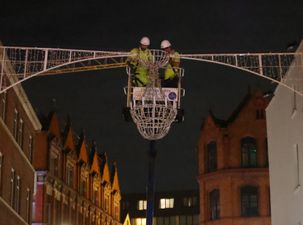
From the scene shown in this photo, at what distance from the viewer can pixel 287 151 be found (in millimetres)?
34062

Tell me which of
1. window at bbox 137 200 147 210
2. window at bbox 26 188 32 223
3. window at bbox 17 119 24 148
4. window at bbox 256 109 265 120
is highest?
window at bbox 256 109 265 120

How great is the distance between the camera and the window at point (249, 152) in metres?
56.7

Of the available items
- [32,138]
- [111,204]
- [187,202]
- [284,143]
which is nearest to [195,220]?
[187,202]

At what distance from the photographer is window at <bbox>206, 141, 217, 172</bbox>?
57.8 m

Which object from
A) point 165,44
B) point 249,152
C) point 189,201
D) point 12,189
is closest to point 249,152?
point 249,152

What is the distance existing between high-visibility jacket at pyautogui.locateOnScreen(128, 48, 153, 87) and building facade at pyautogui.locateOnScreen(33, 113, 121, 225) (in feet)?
115

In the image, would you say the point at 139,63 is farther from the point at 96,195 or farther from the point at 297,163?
the point at 96,195

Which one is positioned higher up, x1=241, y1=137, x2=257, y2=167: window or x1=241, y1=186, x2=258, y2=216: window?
x1=241, y1=137, x2=257, y2=167: window

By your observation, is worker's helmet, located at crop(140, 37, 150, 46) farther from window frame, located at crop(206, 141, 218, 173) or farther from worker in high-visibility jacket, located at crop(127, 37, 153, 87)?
window frame, located at crop(206, 141, 218, 173)

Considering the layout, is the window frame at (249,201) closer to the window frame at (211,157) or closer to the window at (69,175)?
the window frame at (211,157)

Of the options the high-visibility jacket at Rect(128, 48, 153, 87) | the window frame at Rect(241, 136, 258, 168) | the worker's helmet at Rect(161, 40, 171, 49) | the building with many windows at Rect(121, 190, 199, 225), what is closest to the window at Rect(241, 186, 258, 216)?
the window frame at Rect(241, 136, 258, 168)

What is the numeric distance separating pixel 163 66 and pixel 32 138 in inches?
1048

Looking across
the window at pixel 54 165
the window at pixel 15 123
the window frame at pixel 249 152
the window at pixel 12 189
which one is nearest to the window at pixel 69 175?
the window at pixel 54 165

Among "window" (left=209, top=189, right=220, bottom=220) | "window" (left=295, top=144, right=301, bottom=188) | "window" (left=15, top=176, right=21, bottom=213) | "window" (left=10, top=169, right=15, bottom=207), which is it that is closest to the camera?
"window" (left=295, top=144, right=301, bottom=188)
